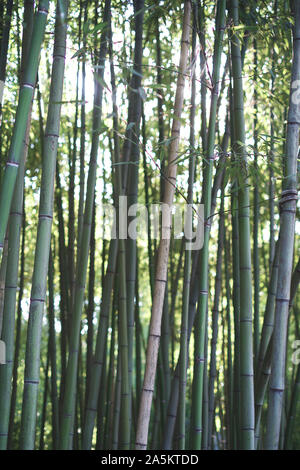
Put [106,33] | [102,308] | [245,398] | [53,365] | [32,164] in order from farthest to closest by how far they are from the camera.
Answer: [32,164]
[53,365]
[102,308]
[106,33]
[245,398]

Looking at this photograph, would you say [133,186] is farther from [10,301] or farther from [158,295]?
[10,301]

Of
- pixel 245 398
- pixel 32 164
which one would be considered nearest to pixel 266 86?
pixel 245 398

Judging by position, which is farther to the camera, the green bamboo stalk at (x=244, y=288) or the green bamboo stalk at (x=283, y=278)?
the green bamboo stalk at (x=244, y=288)

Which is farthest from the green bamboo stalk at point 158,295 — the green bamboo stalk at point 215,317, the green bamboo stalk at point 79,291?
the green bamboo stalk at point 215,317

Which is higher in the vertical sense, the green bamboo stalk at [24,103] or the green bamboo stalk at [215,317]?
the green bamboo stalk at [24,103]

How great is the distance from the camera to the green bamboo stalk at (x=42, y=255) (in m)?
1.65

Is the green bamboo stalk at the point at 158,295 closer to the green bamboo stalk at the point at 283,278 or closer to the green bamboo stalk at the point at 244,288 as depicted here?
the green bamboo stalk at the point at 244,288

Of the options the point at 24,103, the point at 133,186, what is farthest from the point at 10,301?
the point at 133,186

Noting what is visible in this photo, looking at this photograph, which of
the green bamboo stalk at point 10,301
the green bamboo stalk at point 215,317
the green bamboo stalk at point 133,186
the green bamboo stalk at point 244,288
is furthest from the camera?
the green bamboo stalk at point 215,317

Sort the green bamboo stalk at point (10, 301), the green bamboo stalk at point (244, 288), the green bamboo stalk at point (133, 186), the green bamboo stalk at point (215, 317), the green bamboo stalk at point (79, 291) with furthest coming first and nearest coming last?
the green bamboo stalk at point (215, 317) < the green bamboo stalk at point (133, 186) < the green bamboo stalk at point (79, 291) < the green bamboo stalk at point (244, 288) < the green bamboo stalk at point (10, 301)

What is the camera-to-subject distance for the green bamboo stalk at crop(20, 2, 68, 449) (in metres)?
1.65

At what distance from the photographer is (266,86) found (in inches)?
108

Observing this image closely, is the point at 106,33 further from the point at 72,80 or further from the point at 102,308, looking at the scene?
the point at 72,80
